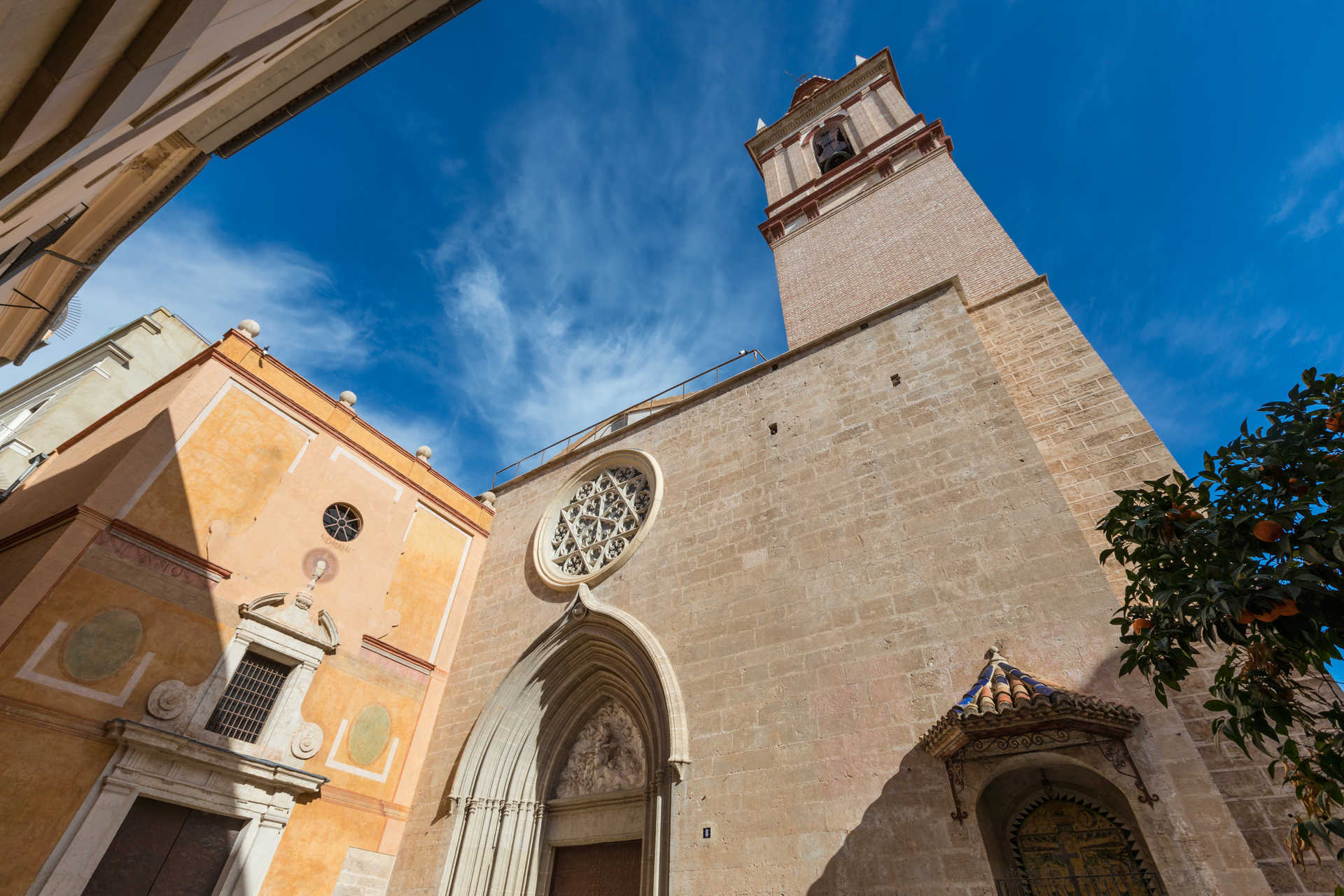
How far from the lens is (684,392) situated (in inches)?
512

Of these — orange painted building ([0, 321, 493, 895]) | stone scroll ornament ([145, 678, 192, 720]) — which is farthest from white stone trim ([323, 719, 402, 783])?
stone scroll ornament ([145, 678, 192, 720])

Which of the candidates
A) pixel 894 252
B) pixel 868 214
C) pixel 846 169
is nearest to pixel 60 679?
pixel 894 252

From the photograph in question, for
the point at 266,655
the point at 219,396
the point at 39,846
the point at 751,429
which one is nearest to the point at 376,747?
the point at 266,655

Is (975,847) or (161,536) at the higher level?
(161,536)

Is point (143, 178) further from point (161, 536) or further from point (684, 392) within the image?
point (684, 392)

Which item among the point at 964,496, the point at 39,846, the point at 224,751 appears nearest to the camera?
the point at 39,846

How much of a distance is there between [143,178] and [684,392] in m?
8.94

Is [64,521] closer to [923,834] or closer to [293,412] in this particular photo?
[293,412]

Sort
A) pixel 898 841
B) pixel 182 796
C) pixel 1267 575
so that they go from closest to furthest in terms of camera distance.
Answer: pixel 1267 575 < pixel 898 841 < pixel 182 796

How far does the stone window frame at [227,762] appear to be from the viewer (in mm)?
6055

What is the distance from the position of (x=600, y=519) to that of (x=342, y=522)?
12.7 feet

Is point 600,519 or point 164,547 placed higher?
point 600,519

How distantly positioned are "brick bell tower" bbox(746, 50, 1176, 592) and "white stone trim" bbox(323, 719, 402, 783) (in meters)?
8.55

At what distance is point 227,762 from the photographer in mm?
6957
